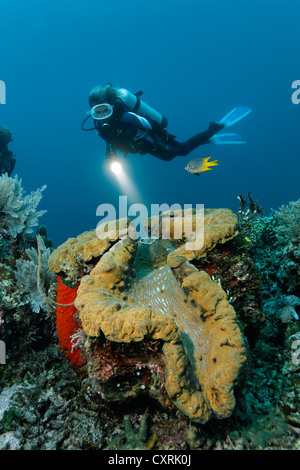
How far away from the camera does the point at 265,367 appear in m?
2.59

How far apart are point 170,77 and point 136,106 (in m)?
121

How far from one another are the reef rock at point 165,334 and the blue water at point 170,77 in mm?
98132

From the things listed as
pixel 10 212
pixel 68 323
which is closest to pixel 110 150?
pixel 10 212

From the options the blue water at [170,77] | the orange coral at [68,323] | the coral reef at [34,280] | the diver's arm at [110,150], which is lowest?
the orange coral at [68,323]

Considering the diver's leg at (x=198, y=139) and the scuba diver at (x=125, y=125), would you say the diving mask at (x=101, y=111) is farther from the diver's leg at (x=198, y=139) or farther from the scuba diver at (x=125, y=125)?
the diver's leg at (x=198, y=139)

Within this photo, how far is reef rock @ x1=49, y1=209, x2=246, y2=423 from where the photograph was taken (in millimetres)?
1624

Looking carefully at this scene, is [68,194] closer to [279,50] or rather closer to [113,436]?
[279,50]

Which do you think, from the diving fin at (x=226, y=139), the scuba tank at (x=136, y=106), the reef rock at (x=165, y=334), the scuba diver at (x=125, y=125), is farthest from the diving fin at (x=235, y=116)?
the reef rock at (x=165, y=334)

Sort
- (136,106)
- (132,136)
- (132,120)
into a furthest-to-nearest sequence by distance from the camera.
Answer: (136,106)
(132,136)
(132,120)

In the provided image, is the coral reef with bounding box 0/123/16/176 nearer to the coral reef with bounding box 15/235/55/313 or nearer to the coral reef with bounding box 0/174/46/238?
the coral reef with bounding box 0/174/46/238

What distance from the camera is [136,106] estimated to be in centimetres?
825

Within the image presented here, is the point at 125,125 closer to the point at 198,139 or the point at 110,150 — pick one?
the point at 110,150

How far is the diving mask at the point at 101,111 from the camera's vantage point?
649 cm
